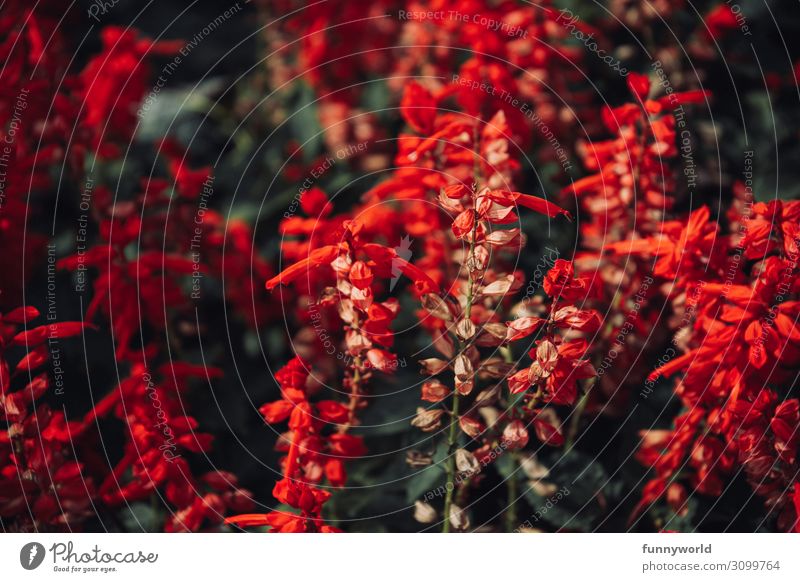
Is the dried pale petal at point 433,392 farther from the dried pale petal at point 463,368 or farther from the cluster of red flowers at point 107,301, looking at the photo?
the cluster of red flowers at point 107,301

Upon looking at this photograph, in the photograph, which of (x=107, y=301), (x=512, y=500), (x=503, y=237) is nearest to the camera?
(x=503, y=237)

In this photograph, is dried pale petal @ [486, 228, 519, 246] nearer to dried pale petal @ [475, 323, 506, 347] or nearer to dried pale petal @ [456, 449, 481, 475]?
dried pale petal @ [475, 323, 506, 347]

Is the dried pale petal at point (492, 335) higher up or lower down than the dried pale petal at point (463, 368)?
higher up

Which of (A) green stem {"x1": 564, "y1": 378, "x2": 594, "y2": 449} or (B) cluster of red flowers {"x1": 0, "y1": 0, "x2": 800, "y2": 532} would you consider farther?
(A) green stem {"x1": 564, "y1": 378, "x2": 594, "y2": 449}

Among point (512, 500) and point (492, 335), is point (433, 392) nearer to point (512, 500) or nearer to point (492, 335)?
point (492, 335)

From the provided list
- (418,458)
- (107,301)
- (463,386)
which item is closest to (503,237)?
(463,386)

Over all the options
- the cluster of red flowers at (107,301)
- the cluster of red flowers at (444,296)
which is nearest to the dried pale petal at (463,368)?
the cluster of red flowers at (444,296)

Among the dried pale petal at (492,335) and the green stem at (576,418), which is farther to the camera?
the green stem at (576,418)

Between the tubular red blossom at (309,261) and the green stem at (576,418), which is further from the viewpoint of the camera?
the green stem at (576,418)

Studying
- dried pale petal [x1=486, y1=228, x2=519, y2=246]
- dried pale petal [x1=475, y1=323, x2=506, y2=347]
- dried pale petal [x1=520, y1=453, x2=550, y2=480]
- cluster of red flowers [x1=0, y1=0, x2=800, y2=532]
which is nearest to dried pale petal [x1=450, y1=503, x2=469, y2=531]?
cluster of red flowers [x1=0, y1=0, x2=800, y2=532]

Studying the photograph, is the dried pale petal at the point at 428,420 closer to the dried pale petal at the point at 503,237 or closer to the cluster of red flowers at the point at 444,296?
the cluster of red flowers at the point at 444,296

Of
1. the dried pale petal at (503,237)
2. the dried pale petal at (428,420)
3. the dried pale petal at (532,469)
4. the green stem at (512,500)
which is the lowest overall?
the green stem at (512,500)

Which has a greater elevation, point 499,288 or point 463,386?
point 499,288

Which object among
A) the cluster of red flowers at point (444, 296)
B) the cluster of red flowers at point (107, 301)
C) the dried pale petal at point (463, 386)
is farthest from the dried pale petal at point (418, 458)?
the cluster of red flowers at point (107, 301)
